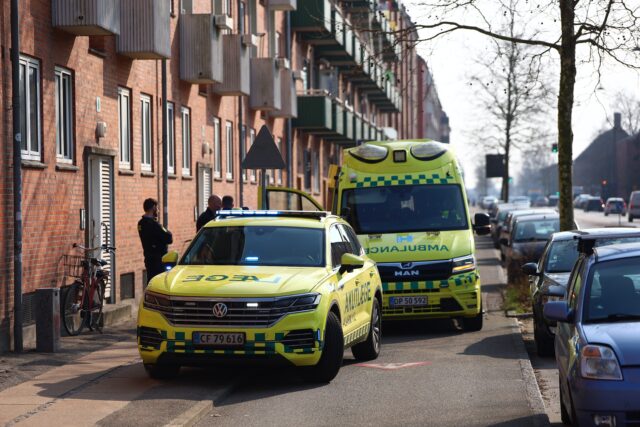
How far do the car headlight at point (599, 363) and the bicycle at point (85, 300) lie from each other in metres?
9.24

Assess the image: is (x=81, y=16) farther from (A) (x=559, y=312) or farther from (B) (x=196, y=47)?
(A) (x=559, y=312)

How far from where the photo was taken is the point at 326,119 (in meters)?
38.1

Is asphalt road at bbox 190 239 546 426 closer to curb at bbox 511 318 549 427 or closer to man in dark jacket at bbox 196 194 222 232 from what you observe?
curb at bbox 511 318 549 427

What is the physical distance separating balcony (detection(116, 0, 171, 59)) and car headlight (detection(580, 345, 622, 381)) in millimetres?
13118

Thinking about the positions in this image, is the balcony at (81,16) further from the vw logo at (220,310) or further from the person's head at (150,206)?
the vw logo at (220,310)

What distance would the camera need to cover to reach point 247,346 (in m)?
10.7

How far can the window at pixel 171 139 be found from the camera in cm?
2381

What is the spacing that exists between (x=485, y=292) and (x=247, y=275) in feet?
46.8

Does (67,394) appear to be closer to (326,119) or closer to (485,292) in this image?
(485,292)

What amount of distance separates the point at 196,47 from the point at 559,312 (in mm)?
16651

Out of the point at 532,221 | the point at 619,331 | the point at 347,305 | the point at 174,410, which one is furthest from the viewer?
the point at 532,221

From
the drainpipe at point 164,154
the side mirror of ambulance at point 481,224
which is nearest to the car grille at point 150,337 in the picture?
the side mirror of ambulance at point 481,224

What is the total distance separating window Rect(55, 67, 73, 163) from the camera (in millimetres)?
17078

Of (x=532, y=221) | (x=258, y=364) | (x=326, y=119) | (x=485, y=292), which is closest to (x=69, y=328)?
(x=258, y=364)
